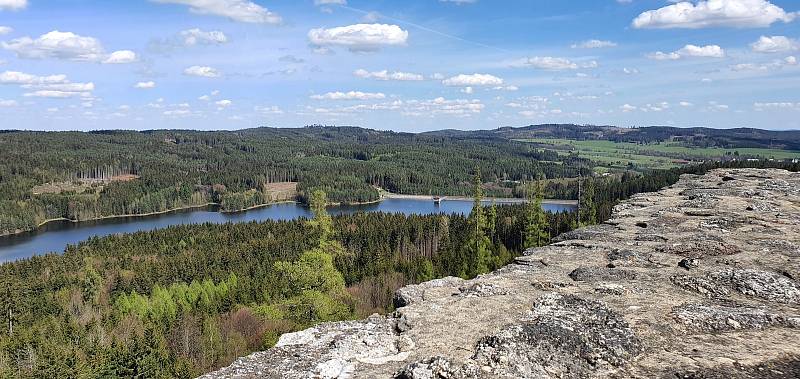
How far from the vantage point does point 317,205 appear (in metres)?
31.7

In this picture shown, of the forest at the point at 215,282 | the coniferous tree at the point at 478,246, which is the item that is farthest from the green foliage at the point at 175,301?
the coniferous tree at the point at 478,246

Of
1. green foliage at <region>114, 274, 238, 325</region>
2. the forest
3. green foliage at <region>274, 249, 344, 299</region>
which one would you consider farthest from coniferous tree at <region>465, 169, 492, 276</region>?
green foliage at <region>114, 274, 238, 325</region>

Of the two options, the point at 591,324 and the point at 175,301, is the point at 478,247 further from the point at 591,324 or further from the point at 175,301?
the point at 175,301

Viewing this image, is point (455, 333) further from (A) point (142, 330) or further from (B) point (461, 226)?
(B) point (461, 226)

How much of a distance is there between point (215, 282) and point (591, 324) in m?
97.9

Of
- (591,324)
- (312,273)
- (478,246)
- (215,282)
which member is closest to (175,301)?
(215,282)

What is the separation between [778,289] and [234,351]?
62.4 meters

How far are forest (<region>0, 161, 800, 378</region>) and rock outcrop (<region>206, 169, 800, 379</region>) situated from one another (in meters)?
8.91

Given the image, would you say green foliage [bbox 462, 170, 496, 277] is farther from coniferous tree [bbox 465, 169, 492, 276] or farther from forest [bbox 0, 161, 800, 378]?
forest [bbox 0, 161, 800, 378]

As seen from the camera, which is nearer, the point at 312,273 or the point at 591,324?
the point at 591,324

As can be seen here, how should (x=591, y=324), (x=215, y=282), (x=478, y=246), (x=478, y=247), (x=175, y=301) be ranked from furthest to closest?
1. (x=215, y=282)
2. (x=175, y=301)
3. (x=478, y=246)
4. (x=478, y=247)
5. (x=591, y=324)

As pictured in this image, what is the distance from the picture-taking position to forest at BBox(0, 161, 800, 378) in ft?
157

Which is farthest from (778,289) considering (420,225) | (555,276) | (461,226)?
(420,225)

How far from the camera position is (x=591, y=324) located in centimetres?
2142
